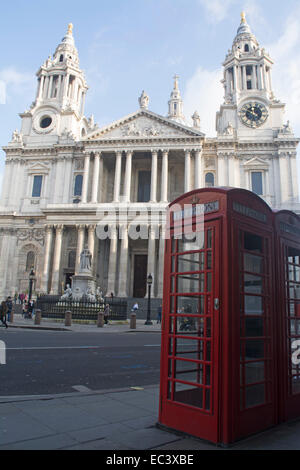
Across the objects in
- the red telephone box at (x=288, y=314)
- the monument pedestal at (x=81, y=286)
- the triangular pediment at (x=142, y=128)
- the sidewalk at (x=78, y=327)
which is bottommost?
the sidewalk at (x=78, y=327)

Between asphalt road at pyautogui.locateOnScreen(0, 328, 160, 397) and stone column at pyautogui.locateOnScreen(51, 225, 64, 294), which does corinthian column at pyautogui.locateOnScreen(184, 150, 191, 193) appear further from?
asphalt road at pyautogui.locateOnScreen(0, 328, 160, 397)

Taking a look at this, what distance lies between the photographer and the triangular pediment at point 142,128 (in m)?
42.2

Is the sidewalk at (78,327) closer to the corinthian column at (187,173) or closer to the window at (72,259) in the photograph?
the window at (72,259)

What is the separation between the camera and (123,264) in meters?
38.6

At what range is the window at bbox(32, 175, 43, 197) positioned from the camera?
46359 mm

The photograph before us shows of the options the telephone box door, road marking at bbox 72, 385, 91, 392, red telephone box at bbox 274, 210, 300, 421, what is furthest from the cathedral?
the telephone box door

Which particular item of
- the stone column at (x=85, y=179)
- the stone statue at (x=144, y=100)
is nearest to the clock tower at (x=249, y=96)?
the stone statue at (x=144, y=100)

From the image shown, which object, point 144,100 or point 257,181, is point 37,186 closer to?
point 144,100

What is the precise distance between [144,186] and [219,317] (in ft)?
145

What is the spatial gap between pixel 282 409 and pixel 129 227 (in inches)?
1401

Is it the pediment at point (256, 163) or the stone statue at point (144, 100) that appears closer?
the pediment at point (256, 163)

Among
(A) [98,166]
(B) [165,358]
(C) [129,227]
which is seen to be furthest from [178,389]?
(A) [98,166]

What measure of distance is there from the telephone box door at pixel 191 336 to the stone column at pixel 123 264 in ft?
109
